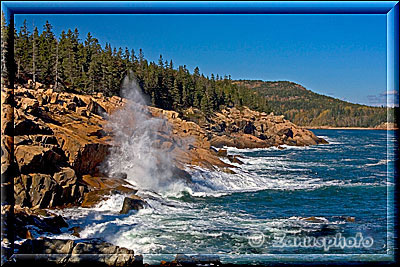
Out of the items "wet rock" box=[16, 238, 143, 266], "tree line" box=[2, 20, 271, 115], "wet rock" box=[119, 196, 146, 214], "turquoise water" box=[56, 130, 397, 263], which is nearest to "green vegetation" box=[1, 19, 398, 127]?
"tree line" box=[2, 20, 271, 115]

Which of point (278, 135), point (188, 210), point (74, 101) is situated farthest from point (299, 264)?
point (278, 135)

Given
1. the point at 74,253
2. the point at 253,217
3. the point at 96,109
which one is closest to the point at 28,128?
the point at 253,217

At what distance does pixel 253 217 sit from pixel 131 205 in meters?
2.86

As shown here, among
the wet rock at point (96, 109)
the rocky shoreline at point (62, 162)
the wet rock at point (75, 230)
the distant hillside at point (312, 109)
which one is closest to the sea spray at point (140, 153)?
the rocky shoreline at point (62, 162)

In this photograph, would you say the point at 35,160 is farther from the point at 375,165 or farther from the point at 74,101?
the point at 375,165

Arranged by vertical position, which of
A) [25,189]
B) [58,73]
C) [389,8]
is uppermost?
[58,73]

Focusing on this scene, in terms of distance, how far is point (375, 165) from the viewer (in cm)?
2327

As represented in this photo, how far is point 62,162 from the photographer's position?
10961 mm

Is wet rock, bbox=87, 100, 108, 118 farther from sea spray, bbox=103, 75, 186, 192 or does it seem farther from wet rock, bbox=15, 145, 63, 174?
wet rock, bbox=15, 145, 63, 174

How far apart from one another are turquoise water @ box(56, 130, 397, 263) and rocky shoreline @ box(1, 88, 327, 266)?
53cm

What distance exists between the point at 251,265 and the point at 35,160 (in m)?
6.14

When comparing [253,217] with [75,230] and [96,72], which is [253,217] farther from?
[96,72]

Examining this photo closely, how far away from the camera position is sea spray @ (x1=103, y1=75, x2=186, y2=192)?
13.2 meters

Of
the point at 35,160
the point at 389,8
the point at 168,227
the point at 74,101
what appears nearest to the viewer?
the point at 389,8
